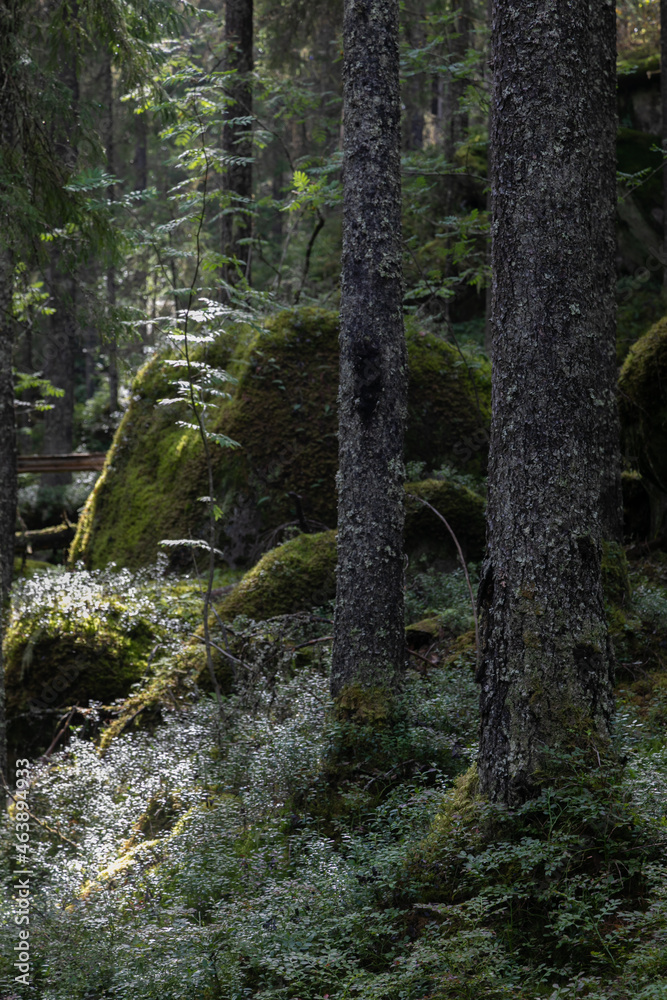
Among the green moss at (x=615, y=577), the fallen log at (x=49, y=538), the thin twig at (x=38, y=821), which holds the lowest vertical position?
the fallen log at (x=49, y=538)

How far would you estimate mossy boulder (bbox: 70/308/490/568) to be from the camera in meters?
9.44

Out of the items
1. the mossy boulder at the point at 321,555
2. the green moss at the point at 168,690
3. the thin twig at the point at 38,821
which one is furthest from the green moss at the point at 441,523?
the thin twig at the point at 38,821

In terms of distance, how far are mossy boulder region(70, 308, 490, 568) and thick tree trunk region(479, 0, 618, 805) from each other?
551 centimetres

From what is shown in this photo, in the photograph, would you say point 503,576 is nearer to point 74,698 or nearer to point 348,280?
point 348,280

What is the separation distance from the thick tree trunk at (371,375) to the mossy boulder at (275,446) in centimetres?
364

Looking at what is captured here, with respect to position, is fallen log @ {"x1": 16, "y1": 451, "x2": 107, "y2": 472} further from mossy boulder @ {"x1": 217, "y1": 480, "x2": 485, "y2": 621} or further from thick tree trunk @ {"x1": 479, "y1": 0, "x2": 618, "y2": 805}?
thick tree trunk @ {"x1": 479, "y1": 0, "x2": 618, "y2": 805}

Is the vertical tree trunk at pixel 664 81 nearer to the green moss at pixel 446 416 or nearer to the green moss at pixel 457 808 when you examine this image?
the green moss at pixel 446 416

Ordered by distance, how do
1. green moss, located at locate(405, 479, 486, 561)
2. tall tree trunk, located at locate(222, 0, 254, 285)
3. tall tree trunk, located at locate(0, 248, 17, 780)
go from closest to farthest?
tall tree trunk, located at locate(0, 248, 17, 780)
green moss, located at locate(405, 479, 486, 561)
tall tree trunk, located at locate(222, 0, 254, 285)

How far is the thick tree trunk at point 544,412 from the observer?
3.42 metres

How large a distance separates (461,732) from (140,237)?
605cm

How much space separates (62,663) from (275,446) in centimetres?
354

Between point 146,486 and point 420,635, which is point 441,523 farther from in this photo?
point 146,486

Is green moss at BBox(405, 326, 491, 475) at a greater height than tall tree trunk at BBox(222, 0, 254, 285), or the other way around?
tall tree trunk at BBox(222, 0, 254, 285)

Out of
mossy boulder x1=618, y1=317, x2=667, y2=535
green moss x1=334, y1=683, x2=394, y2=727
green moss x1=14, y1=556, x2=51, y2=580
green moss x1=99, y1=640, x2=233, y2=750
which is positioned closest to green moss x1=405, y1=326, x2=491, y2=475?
mossy boulder x1=618, y1=317, x2=667, y2=535
